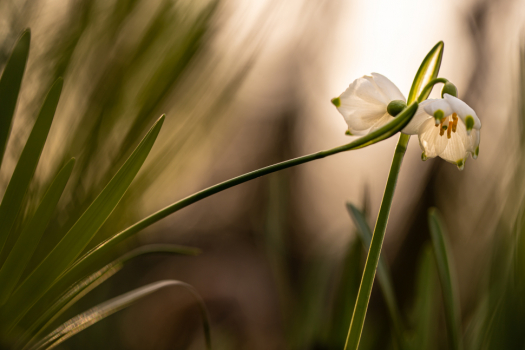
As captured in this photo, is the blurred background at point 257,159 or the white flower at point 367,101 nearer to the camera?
the white flower at point 367,101

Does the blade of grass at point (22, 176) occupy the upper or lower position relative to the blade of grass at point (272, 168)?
lower

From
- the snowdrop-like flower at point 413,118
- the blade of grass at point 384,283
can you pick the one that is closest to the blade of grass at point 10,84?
the snowdrop-like flower at point 413,118

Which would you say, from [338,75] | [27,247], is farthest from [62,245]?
[338,75]

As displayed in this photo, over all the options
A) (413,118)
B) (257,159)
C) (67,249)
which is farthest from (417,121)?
(257,159)

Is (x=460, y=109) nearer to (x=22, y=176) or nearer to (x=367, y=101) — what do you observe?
(x=367, y=101)

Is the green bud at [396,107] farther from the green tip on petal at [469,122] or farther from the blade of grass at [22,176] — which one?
the blade of grass at [22,176]

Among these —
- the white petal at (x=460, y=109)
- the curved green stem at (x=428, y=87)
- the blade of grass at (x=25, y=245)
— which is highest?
the curved green stem at (x=428, y=87)
